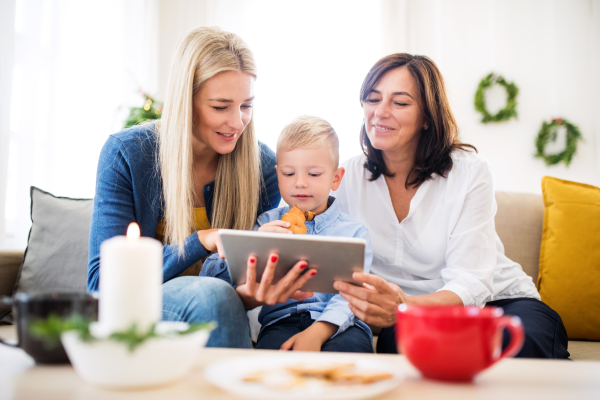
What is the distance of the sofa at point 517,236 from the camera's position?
1.98m

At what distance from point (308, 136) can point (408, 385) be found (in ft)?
3.62

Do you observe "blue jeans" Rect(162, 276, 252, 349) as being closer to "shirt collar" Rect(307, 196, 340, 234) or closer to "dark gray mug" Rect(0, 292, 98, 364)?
"dark gray mug" Rect(0, 292, 98, 364)

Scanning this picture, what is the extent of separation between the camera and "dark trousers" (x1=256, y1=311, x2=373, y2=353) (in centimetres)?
138

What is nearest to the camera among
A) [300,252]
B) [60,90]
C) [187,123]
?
[300,252]

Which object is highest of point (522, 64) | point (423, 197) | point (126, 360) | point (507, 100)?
point (522, 64)

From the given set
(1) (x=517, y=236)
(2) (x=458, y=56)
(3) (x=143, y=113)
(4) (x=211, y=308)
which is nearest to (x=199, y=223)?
(4) (x=211, y=308)

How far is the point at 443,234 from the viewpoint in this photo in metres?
1.67

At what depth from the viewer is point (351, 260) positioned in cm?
108

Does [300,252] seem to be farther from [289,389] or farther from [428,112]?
[428,112]

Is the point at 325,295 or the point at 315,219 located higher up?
the point at 315,219

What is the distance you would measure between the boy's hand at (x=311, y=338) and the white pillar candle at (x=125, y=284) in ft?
2.56

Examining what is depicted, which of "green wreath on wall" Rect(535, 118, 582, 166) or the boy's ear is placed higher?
"green wreath on wall" Rect(535, 118, 582, 166)

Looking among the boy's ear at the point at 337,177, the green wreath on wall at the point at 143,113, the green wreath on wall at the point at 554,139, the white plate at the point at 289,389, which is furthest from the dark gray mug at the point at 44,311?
the green wreath on wall at the point at 554,139

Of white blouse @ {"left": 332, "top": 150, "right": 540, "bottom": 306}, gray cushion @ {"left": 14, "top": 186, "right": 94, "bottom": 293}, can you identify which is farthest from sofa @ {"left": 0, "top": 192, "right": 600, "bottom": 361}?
white blouse @ {"left": 332, "top": 150, "right": 540, "bottom": 306}
